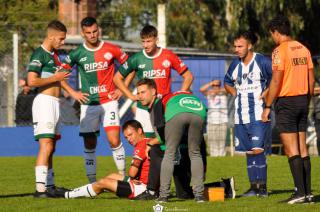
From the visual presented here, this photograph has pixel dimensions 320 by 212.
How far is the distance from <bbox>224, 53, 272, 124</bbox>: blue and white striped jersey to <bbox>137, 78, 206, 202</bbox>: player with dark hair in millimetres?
1843

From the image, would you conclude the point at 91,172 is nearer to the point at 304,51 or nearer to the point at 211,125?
the point at 304,51

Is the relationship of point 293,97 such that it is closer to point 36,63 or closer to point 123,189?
point 123,189

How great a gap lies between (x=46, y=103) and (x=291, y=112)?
11.3 feet

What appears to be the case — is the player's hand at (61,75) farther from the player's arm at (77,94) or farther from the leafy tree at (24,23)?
A: the leafy tree at (24,23)

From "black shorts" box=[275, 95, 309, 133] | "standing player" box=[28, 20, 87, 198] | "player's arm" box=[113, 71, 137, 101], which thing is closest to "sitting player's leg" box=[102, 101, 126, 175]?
"player's arm" box=[113, 71, 137, 101]

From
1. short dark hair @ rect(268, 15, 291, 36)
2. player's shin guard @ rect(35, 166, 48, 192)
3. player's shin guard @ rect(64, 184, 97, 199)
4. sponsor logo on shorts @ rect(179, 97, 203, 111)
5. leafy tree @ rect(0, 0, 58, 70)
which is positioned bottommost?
player's shin guard @ rect(64, 184, 97, 199)

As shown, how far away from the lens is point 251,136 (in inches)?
601

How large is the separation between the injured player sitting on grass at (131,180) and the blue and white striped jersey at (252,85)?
1435mm

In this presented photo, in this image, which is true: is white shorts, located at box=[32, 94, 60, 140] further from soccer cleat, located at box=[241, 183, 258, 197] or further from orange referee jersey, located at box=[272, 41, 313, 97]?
orange referee jersey, located at box=[272, 41, 313, 97]

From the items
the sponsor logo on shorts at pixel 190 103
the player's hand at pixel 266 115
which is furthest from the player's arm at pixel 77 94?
the player's hand at pixel 266 115

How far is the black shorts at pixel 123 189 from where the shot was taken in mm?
14195

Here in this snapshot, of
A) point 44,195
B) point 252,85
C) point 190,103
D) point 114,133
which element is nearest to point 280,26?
point 190,103

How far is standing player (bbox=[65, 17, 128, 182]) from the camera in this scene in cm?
1638

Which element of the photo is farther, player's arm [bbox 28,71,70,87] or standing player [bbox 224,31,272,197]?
standing player [bbox 224,31,272,197]
